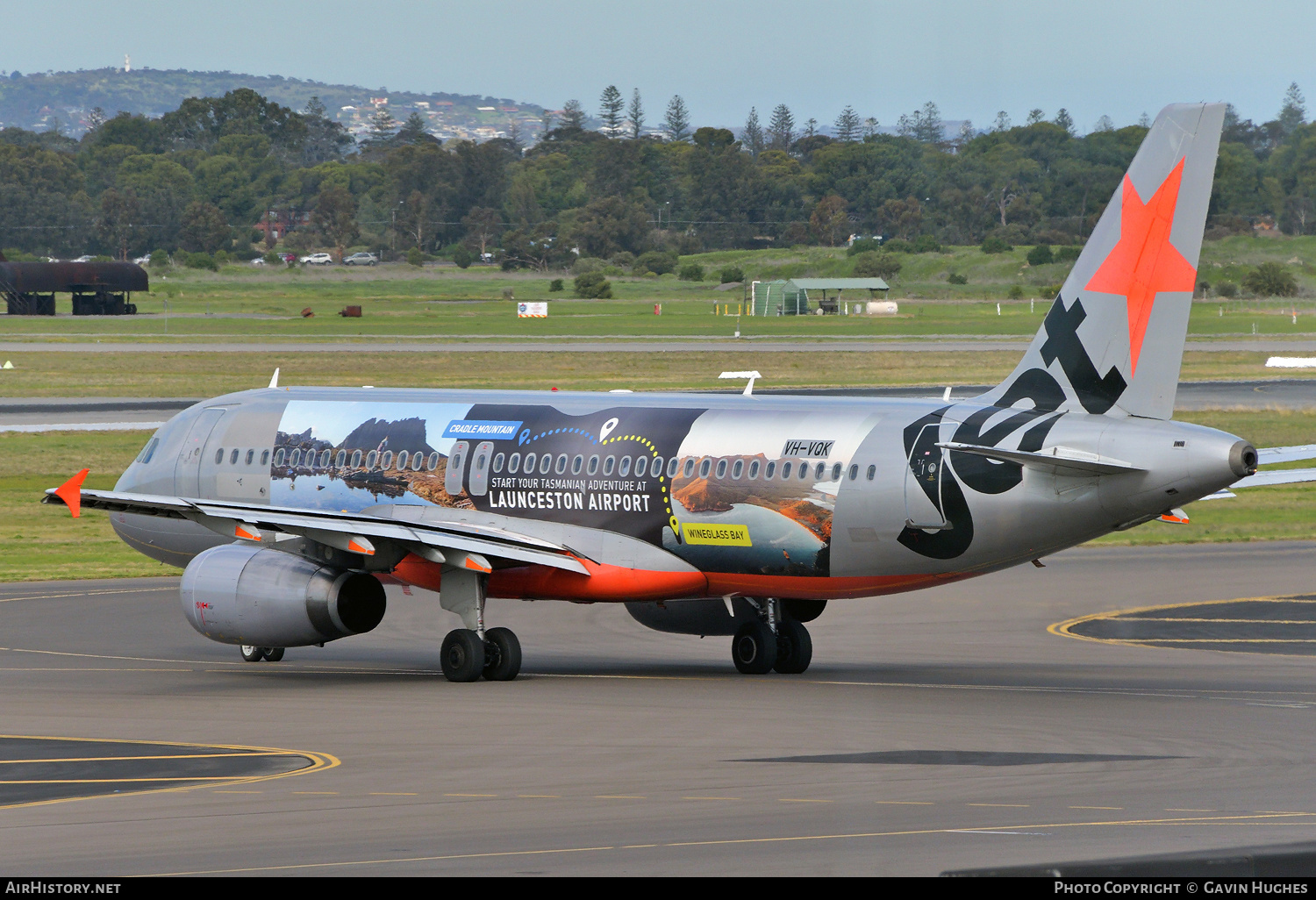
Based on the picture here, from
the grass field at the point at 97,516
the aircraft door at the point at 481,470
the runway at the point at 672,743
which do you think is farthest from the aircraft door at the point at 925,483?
the grass field at the point at 97,516

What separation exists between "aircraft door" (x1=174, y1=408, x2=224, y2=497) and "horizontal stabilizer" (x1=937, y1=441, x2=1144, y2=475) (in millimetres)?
15584

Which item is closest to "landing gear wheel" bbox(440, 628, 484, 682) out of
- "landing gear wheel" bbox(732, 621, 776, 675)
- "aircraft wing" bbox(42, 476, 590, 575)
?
"aircraft wing" bbox(42, 476, 590, 575)

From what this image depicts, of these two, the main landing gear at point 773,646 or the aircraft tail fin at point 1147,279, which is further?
the main landing gear at point 773,646

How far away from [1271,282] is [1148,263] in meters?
154

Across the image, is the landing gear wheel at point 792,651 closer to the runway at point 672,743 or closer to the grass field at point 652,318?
the runway at point 672,743

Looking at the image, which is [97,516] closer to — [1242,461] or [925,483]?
[925,483]

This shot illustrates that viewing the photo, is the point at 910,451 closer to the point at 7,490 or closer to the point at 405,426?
the point at 405,426

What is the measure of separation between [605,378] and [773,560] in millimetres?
64309

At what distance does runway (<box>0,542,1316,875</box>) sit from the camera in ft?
48.2

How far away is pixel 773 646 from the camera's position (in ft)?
91.9

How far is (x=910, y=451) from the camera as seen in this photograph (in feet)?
82.1

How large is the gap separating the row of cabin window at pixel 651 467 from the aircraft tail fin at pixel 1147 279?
3.40 m

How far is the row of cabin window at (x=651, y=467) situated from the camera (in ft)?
84.5

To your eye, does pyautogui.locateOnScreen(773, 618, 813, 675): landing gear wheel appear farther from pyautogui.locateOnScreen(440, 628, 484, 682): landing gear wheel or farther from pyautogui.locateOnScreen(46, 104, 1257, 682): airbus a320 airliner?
pyautogui.locateOnScreen(440, 628, 484, 682): landing gear wheel
